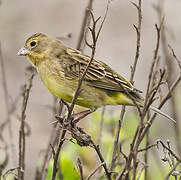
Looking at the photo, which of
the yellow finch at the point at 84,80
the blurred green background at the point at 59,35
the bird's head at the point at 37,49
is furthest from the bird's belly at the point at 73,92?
the blurred green background at the point at 59,35

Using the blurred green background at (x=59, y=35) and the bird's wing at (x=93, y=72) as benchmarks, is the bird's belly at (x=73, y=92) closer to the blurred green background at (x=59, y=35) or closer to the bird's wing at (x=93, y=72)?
the bird's wing at (x=93, y=72)

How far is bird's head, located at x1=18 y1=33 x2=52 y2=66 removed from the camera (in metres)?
4.80

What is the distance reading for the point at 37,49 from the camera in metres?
4.84

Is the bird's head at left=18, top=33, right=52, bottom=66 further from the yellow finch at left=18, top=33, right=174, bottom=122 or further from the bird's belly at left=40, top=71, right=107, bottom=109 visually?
the bird's belly at left=40, top=71, right=107, bottom=109

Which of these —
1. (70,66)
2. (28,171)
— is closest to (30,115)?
(28,171)

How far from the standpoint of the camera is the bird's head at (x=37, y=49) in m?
4.80

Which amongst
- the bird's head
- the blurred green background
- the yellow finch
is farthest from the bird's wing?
the blurred green background

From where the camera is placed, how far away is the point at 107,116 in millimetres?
5129

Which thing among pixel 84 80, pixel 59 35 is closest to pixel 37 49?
pixel 84 80

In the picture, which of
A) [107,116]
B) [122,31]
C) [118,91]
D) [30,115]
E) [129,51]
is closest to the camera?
[118,91]

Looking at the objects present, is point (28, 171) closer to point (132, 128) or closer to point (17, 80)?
point (17, 80)

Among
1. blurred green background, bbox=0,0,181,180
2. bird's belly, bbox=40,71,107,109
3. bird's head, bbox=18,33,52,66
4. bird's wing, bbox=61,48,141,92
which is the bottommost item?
bird's belly, bbox=40,71,107,109

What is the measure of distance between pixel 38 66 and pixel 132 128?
3.95ft

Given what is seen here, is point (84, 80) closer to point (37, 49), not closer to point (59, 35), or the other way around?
point (37, 49)
